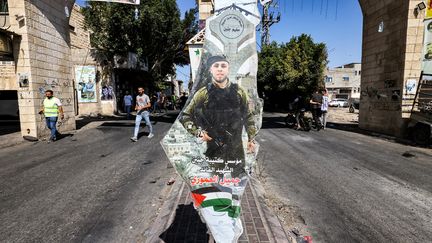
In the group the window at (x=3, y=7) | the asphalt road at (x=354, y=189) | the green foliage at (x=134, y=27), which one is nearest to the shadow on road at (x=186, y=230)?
the asphalt road at (x=354, y=189)

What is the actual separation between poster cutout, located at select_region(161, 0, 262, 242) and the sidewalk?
615mm

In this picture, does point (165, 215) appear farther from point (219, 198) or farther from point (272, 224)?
point (219, 198)

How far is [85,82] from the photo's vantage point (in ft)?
70.9

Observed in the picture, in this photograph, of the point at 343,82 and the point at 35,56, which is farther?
the point at 343,82

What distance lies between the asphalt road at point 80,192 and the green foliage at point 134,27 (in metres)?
15.5

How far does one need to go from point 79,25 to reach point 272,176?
953 inches

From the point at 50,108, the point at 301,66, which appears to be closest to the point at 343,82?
the point at 301,66

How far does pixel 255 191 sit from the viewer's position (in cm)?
477

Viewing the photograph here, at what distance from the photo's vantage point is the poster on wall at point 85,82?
21484 mm

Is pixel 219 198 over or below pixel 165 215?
over

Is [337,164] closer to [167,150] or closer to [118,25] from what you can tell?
[167,150]

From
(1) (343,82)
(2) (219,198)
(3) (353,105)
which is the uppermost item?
(1) (343,82)

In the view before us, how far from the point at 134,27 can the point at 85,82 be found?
5.83 meters

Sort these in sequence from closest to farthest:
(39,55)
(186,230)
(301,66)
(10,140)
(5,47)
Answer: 1. (186,230)
2. (5,47)
3. (10,140)
4. (39,55)
5. (301,66)
